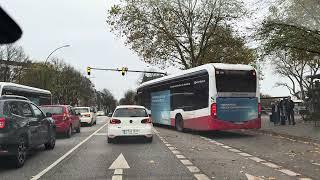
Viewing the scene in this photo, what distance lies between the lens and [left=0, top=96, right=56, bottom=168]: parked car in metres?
10.6

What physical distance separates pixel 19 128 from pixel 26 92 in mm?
18034

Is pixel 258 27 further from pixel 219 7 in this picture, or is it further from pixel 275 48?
pixel 219 7

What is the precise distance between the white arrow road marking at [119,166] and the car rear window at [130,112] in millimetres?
4768

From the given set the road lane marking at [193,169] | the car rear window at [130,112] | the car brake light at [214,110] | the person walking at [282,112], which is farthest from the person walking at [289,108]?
the road lane marking at [193,169]

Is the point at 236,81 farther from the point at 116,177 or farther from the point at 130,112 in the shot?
the point at 116,177

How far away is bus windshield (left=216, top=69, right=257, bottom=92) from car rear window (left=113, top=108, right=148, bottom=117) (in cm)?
373

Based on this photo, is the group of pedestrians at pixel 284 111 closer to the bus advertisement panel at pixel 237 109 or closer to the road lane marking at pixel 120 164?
the bus advertisement panel at pixel 237 109

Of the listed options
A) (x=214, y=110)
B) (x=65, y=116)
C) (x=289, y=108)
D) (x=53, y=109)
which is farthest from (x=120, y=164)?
(x=289, y=108)

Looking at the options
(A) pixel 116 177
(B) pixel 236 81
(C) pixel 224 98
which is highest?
(B) pixel 236 81

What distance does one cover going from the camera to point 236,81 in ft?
65.9

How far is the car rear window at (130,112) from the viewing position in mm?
17753

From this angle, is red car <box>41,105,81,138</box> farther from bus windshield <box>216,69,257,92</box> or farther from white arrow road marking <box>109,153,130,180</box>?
white arrow road marking <box>109,153,130,180</box>

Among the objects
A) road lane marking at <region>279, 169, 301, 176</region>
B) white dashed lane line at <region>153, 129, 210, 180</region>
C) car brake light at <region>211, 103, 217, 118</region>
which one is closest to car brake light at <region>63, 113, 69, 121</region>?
car brake light at <region>211, 103, 217, 118</region>

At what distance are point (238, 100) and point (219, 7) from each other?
72.6 feet
